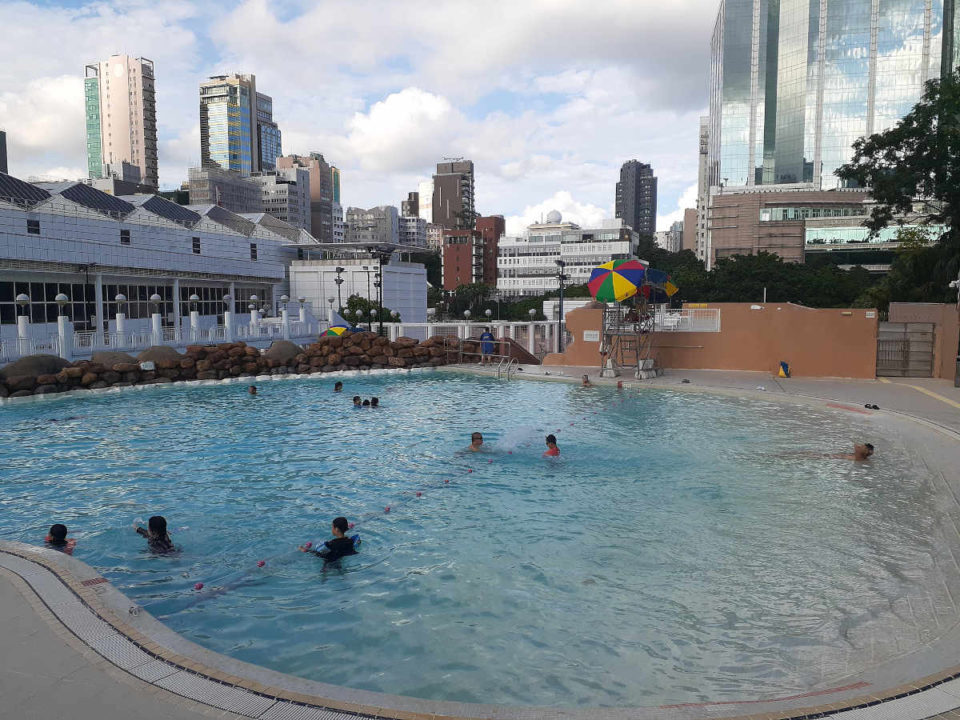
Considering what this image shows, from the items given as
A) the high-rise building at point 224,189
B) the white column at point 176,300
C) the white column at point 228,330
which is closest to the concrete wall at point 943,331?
the white column at point 228,330

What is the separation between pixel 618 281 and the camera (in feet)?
77.1

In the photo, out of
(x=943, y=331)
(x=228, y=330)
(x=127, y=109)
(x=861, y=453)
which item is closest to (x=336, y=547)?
(x=861, y=453)

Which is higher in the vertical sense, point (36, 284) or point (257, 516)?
point (36, 284)

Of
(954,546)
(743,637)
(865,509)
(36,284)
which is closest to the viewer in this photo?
(743,637)

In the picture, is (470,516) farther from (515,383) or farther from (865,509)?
(515,383)

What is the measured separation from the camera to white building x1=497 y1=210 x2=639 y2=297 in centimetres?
12075

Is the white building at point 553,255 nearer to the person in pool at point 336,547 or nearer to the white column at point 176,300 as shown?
the white column at point 176,300

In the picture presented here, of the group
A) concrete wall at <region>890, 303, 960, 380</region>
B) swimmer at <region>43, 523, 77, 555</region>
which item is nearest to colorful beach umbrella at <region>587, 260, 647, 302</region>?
concrete wall at <region>890, 303, 960, 380</region>

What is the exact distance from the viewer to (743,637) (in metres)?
6.45

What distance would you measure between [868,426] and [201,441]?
54.2 ft

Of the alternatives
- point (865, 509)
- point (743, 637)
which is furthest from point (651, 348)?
point (743, 637)

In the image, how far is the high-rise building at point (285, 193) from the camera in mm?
178500

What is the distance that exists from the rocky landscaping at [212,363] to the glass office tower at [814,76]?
121 metres

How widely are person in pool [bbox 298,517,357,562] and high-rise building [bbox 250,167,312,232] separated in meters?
178
